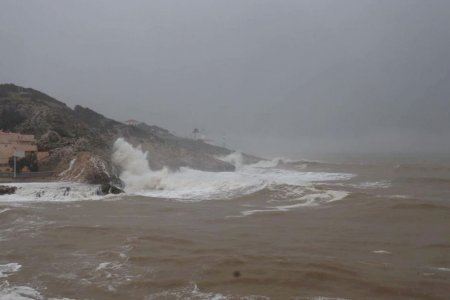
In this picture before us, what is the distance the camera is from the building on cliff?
25.1 metres

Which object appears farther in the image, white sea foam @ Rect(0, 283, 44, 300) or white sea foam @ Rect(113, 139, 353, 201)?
white sea foam @ Rect(113, 139, 353, 201)

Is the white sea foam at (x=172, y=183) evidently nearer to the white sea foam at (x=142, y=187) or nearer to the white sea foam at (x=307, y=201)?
the white sea foam at (x=142, y=187)

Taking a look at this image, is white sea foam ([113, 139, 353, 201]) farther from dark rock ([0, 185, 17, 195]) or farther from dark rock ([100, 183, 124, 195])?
dark rock ([0, 185, 17, 195])

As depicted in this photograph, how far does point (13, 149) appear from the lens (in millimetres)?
25109

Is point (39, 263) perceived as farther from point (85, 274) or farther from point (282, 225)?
point (282, 225)

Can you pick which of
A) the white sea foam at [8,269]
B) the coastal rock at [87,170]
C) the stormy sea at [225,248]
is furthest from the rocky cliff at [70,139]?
the white sea foam at [8,269]

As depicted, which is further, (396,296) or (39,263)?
(39,263)

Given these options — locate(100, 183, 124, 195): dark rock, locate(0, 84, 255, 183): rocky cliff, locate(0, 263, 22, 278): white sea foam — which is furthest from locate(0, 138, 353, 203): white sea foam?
locate(0, 263, 22, 278): white sea foam

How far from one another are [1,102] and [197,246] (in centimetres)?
2924

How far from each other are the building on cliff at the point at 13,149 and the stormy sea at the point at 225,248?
641 cm

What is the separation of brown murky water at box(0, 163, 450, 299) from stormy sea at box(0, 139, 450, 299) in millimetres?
26

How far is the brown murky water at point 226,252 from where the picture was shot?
24.5 ft

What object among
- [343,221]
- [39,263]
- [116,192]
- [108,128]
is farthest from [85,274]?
[108,128]

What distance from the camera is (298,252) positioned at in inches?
388
